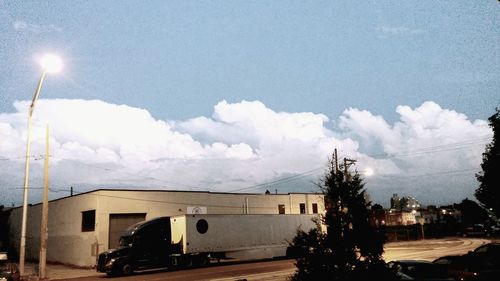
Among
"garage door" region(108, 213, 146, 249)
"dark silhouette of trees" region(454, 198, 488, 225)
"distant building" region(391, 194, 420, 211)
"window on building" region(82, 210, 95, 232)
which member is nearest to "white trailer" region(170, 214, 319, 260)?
"garage door" region(108, 213, 146, 249)

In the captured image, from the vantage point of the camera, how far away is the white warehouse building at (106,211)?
31.7 meters

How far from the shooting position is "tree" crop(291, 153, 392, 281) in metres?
11.1

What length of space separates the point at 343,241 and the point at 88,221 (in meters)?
27.6

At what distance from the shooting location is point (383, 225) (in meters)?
12.2

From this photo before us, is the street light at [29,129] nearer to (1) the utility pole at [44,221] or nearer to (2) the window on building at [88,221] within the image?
(1) the utility pole at [44,221]

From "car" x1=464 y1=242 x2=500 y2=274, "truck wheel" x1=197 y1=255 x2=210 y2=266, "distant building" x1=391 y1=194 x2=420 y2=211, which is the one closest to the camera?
"car" x1=464 y1=242 x2=500 y2=274

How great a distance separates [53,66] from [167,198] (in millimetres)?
18564

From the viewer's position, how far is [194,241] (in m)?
26.6

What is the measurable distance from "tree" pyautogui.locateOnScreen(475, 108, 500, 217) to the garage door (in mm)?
31937

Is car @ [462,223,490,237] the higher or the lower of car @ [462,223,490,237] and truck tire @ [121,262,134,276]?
the lower

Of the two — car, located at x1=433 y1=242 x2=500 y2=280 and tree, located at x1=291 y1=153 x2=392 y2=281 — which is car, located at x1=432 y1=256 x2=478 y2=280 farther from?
tree, located at x1=291 y1=153 x2=392 y2=281

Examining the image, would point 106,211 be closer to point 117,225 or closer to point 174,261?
point 117,225

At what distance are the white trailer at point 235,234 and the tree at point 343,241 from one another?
43.6ft

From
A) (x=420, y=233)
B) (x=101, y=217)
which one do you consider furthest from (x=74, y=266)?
(x=420, y=233)
